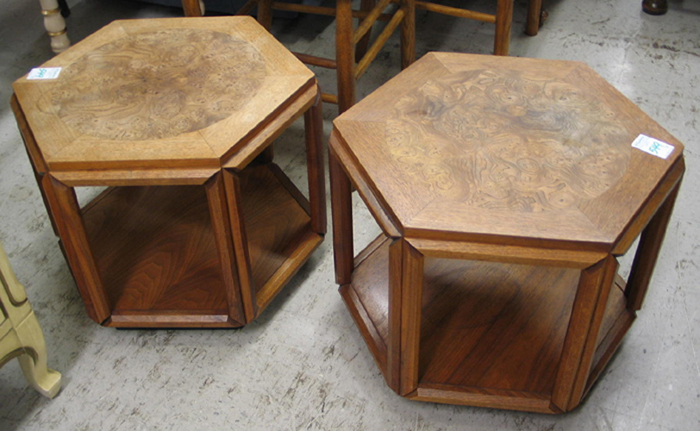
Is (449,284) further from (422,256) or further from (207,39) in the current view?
(207,39)

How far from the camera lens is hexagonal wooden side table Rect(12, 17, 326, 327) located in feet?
4.04

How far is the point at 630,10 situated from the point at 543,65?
1491 millimetres

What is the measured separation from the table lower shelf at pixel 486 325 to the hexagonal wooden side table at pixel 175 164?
0.22 meters

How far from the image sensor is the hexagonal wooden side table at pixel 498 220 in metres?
1.08

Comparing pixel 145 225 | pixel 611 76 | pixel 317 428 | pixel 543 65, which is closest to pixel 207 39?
pixel 145 225

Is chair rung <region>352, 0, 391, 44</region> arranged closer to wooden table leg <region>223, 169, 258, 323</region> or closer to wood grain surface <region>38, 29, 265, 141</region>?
wood grain surface <region>38, 29, 265, 141</region>

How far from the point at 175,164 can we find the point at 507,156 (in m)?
0.59

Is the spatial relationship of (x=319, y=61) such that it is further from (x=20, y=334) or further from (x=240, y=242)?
(x=20, y=334)

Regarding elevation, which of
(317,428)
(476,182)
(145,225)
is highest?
(476,182)

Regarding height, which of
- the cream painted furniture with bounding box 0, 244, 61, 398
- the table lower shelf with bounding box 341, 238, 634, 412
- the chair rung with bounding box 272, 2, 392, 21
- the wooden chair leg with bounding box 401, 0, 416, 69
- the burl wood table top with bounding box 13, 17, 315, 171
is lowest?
the table lower shelf with bounding box 341, 238, 634, 412

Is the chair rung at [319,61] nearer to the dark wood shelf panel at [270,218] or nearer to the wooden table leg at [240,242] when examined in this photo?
the dark wood shelf panel at [270,218]

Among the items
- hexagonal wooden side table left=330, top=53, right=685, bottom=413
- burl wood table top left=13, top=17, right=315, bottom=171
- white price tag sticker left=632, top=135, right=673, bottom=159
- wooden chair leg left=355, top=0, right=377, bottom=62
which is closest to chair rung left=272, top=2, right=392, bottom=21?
wooden chair leg left=355, top=0, right=377, bottom=62

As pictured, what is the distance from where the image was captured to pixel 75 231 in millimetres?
1310

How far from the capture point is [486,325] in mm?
1486
